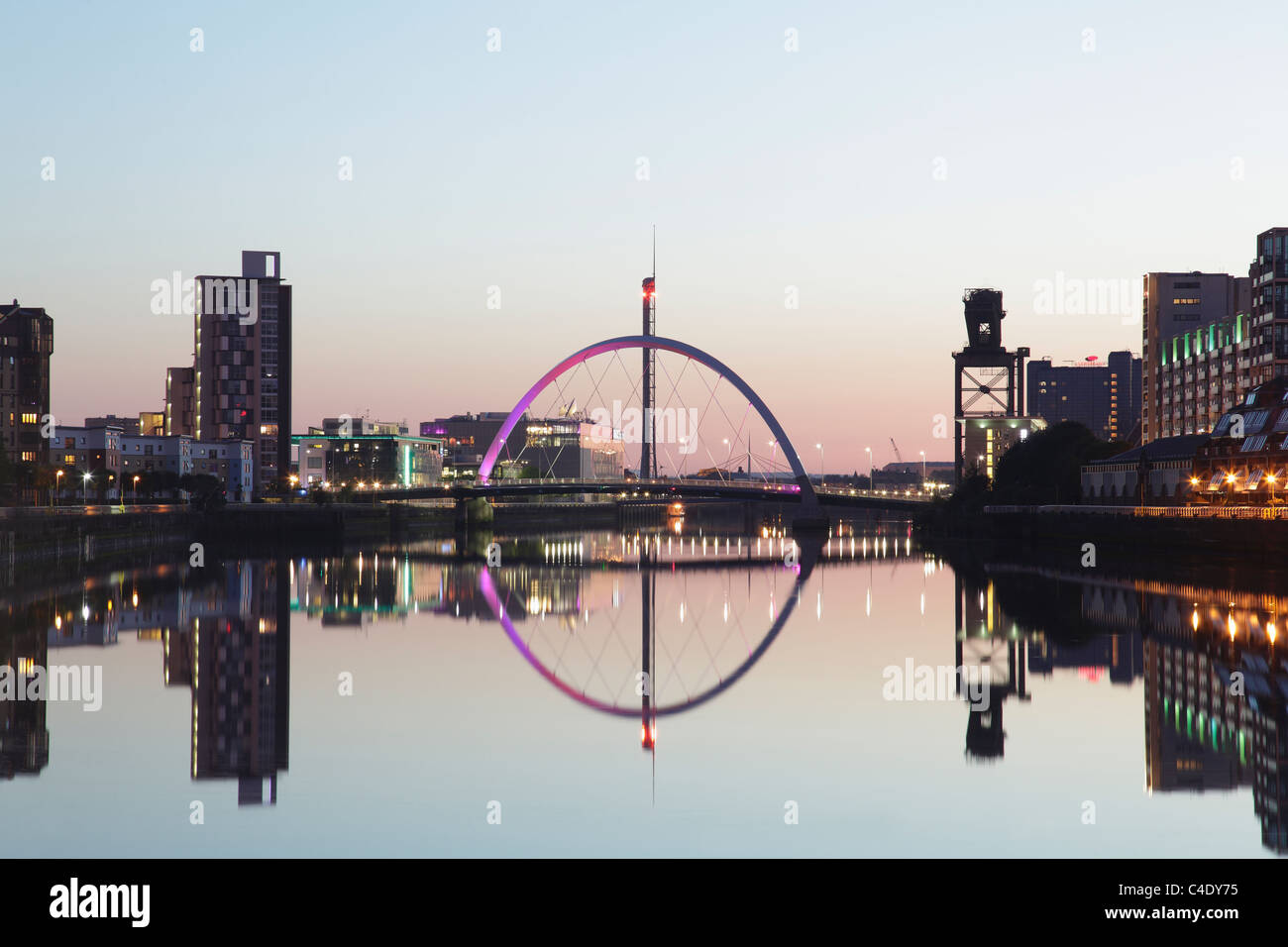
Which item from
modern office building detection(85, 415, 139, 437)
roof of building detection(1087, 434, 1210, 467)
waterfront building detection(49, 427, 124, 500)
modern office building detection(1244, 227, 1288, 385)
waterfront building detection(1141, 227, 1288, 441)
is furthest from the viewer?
modern office building detection(85, 415, 139, 437)

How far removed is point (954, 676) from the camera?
71.1 ft

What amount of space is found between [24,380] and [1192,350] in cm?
9312

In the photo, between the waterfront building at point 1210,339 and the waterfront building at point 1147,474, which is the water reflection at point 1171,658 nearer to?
the waterfront building at point 1147,474

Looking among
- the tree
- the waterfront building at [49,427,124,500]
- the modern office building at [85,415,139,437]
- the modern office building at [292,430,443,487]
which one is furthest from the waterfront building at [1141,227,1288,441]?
the modern office building at [85,415,139,437]

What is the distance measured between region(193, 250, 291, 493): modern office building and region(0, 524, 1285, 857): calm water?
272 ft

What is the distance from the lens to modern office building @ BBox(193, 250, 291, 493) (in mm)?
114688

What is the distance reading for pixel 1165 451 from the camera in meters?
75.6

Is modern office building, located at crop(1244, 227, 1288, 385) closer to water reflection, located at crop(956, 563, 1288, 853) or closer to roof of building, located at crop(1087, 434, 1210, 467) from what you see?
roof of building, located at crop(1087, 434, 1210, 467)

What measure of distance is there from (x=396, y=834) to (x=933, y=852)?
4.79m

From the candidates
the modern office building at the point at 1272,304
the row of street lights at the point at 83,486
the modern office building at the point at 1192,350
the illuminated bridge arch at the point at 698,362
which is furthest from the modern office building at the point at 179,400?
the modern office building at the point at 1272,304

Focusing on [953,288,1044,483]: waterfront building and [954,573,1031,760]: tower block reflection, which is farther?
[953,288,1044,483]: waterfront building

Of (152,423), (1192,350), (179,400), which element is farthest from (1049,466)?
(152,423)

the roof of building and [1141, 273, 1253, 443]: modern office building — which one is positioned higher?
[1141, 273, 1253, 443]: modern office building
